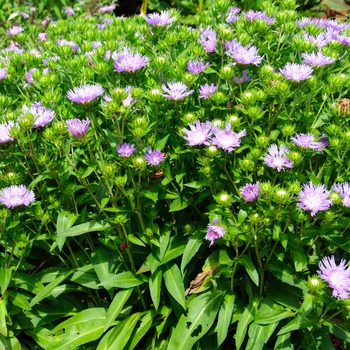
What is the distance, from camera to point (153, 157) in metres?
2.88

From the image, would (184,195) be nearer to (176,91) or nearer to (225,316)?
(176,91)

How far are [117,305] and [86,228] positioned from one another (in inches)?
18.7

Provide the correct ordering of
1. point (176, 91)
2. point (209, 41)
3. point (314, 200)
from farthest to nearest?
point (209, 41)
point (176, 91)
point (314, 200)

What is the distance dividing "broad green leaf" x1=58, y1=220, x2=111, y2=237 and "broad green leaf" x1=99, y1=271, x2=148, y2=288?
0.29 m

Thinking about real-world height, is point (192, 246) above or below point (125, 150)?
below

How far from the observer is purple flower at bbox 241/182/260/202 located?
8.91 ft

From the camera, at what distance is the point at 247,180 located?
9.64 feet

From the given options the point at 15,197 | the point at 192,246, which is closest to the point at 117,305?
the point at 192,246

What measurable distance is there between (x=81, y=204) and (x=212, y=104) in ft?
3.46

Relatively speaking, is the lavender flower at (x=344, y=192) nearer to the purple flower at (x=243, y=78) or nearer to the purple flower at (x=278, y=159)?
the purple flower at (x=278, y=159)

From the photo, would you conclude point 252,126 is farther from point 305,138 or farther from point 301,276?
point 301,276

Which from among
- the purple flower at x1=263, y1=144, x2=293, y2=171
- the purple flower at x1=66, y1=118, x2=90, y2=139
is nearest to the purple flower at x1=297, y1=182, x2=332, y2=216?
the purple flower at x1=263, y1=144, x2=293, y2=171

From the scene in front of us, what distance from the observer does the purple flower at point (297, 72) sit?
288 cm

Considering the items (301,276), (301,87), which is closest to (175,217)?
(301,276)
